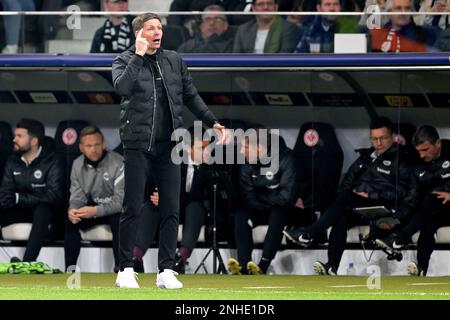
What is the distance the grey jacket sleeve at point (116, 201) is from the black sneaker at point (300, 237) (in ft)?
6.30

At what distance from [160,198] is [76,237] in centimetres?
643

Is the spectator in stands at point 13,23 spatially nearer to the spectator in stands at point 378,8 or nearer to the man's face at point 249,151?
the man's face at point 249,151

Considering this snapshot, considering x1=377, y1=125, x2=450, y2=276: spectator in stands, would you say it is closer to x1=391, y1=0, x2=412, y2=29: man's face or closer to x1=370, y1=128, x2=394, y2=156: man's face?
x1=370, y1=128, x2=394, y2=156: man's face

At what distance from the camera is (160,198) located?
1188 cm

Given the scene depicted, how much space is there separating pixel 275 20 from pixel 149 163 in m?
5.36

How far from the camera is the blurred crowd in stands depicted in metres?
16.8

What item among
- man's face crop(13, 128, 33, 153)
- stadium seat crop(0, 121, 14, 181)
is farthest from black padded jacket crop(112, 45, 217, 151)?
stadium seat crop(0, 121, 14, 181)

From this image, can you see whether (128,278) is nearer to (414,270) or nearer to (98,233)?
(414,270)

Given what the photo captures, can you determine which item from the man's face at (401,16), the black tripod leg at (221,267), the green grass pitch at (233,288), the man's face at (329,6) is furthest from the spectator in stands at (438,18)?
the black tripod leg at (221,267)

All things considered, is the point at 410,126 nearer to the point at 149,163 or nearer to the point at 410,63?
the point at 410,63

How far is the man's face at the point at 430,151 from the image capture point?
57.6 feet

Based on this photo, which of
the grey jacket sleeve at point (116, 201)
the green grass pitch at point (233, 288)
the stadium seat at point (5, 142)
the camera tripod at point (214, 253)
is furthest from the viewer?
the stadium seat at point (5, 142)

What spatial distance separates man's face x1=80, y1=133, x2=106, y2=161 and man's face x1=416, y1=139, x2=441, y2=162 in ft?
12.1
